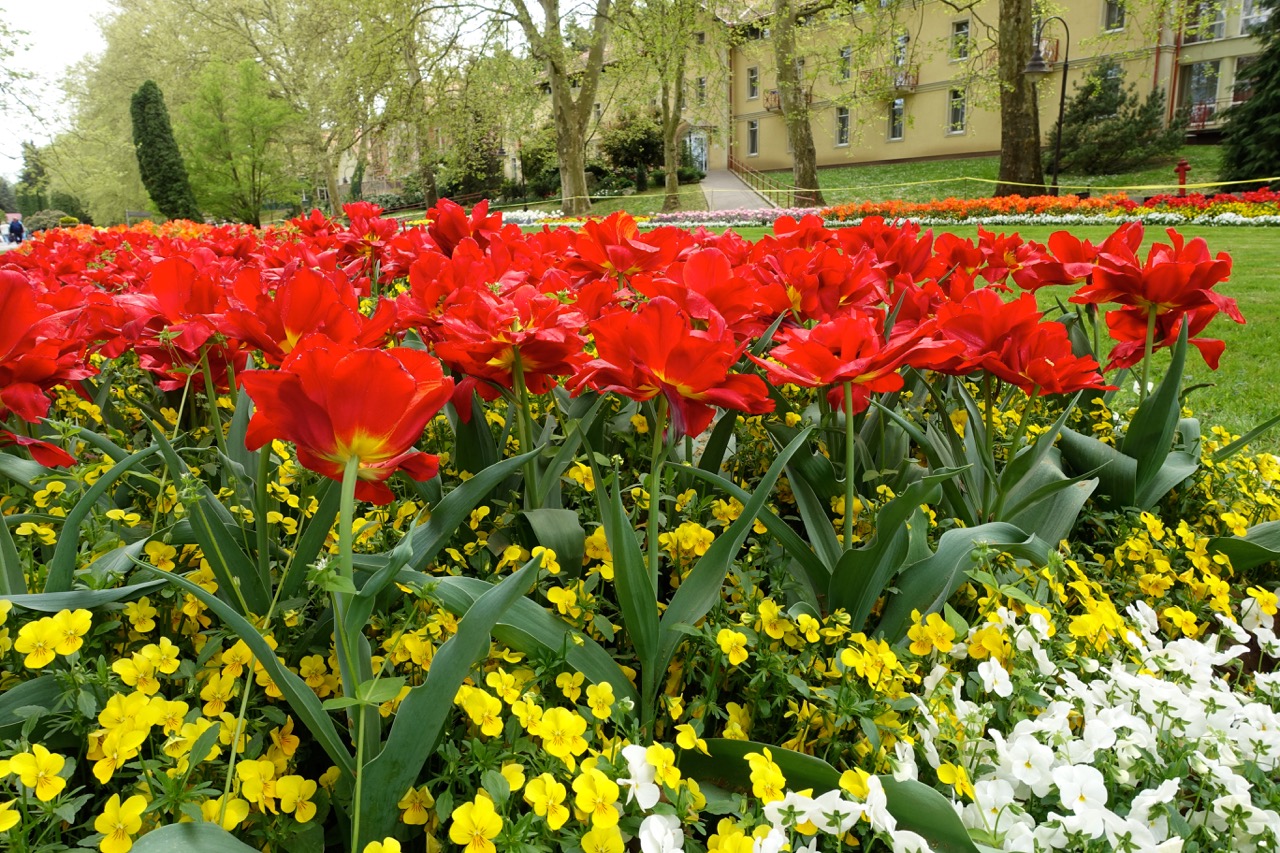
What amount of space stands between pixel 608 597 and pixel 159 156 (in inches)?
1249

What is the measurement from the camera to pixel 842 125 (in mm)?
35438

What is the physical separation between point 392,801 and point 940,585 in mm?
960

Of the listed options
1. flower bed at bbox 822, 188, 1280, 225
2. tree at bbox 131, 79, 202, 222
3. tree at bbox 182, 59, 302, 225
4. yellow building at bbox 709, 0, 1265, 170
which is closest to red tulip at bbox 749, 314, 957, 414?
flower bed at bbox 822, 188, 1280, 225

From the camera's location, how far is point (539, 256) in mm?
2277

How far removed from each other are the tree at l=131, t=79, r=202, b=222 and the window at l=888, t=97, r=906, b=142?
26327mm

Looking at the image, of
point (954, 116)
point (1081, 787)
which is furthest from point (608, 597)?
point (954, 116)

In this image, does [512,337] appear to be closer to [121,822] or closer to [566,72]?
[121,822]

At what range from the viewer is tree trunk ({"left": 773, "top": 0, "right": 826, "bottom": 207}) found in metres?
18.2

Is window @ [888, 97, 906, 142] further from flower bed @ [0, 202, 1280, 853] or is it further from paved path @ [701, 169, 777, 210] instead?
flower bed @ [0, 202, 1280, 853]

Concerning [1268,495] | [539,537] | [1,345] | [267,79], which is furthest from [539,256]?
[267,79]

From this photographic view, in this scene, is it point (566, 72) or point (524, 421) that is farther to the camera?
point (566, 72)

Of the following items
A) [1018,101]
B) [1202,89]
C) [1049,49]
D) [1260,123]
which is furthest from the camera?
[1049,49]

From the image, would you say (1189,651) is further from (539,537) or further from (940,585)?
(539,537)

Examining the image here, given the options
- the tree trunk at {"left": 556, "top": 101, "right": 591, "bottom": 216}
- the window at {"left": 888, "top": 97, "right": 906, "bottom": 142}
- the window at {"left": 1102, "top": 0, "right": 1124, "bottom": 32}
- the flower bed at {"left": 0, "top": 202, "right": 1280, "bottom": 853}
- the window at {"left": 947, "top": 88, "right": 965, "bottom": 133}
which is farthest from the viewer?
the window at {"left": 888, "top": 97, "right": 906, "bottom": 142}
